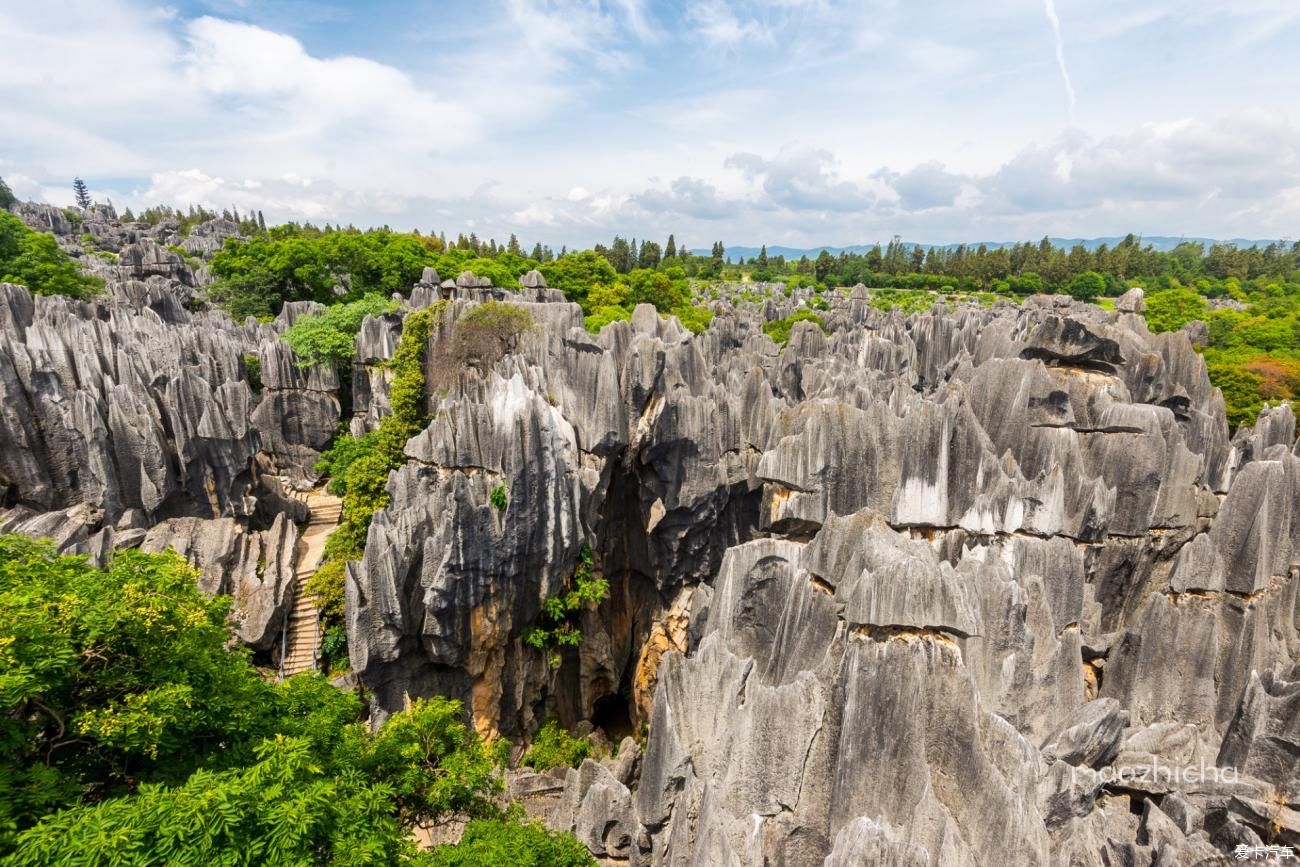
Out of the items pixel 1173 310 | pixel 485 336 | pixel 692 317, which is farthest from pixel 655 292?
pixel 1173 310

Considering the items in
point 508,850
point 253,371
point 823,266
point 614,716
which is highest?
point 823,266

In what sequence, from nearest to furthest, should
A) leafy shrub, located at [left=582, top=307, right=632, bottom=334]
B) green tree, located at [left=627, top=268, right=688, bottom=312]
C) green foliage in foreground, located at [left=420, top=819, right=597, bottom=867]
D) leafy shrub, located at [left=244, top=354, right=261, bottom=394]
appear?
green foliage in foreground, located at [left=420, top=819, right=597, bottom=867] < leafy shrub, located at [left=244, top=354, right=261, bottom=394] < leafy shrub, located at [left=582, top=307, right=632, bottom=334] < green tree, located at [left=627, top=268, right=688, bottom=312]

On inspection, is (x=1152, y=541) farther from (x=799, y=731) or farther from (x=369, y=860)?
(x=369, y=860)

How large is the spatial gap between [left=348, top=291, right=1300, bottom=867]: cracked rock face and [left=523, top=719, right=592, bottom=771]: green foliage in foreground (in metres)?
0.83

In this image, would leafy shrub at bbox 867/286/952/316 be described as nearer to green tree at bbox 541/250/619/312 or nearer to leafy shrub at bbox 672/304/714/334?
leafy shrub at bbox 672/304/714/334

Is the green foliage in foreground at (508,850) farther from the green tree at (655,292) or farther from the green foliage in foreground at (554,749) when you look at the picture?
the green tree at (655,292)

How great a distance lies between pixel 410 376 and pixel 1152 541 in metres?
22.6

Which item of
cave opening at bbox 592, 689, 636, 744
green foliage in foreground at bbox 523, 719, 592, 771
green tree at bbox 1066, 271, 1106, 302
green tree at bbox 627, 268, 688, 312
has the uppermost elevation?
green tree at bbox 1066, 271, 1106, 302

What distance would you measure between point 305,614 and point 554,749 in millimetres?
9214

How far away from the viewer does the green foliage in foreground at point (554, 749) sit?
16188 millimetres

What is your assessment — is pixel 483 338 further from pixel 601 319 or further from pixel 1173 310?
pixel 1173 310

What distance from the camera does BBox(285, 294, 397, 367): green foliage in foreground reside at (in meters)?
28.5

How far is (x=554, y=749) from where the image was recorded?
16656mm

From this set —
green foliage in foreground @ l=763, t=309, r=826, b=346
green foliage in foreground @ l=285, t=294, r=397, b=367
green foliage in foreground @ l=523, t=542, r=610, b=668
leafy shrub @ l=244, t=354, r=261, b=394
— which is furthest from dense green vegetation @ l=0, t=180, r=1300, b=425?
green foliage in foreground @ l=523, t=542, r=610, b=668
